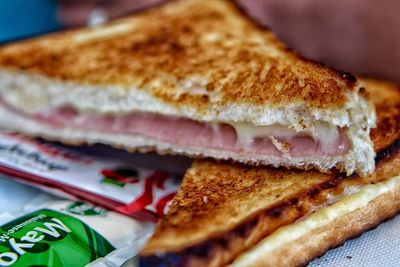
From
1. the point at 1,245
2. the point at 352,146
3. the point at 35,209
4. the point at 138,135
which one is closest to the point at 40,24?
the point at 138,135

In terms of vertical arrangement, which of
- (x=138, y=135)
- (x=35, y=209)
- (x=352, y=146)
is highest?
(x=352, y=146)

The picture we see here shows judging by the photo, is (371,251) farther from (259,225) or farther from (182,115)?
(182,115)

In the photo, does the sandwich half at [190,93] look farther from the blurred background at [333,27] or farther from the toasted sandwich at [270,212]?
the blurred background at [333,27]

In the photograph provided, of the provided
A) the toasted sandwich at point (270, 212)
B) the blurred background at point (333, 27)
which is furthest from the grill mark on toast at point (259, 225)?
the blurred background at point (333, 27)

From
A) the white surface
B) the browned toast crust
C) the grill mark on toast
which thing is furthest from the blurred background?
the white surface

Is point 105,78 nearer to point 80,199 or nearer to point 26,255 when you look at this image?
point 80,199

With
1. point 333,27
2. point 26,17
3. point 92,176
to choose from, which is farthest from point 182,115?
point 26,17
